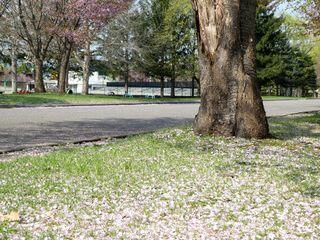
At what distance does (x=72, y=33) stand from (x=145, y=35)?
1458cm

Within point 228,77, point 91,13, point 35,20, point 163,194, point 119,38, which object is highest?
point 91,13

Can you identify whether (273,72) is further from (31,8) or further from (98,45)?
(31,8)

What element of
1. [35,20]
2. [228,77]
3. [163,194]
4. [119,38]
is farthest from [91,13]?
[163,194]

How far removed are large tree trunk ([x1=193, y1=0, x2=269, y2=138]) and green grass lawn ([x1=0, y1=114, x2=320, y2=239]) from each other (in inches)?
67.1

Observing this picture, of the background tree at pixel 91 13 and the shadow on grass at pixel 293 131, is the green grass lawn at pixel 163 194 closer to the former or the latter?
the shadow on grass at pixel 293 131

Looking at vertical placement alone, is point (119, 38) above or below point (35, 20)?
below

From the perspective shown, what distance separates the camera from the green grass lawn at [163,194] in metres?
4.08

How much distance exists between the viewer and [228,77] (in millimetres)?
10234

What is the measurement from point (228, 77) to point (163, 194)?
556 cm

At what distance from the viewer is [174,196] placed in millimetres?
5121

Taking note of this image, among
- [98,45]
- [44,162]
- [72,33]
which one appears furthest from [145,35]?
[44,162]

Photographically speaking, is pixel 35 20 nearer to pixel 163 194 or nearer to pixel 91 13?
pixel 91 13

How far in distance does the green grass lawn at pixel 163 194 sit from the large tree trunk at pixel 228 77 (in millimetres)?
1703

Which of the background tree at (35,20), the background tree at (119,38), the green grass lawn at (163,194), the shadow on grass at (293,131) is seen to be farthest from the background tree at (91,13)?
the green grass lawn at (163,194)
